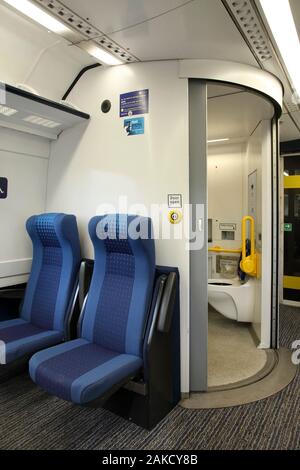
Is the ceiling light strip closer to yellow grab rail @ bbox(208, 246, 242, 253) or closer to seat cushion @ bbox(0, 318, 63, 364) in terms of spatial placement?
seat cushion @ bbox(0, 318, 63, 364)

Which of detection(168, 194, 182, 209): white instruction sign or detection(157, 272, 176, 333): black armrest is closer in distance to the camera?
detection(157, 272, 176, 333): black armrest

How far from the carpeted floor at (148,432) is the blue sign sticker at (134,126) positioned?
2.11 metres

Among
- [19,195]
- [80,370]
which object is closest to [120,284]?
[80,370]

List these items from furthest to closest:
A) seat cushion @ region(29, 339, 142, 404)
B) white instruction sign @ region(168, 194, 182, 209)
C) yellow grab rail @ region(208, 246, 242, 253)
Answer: yellow grab rail @ region(208, 246, 242, 253), white instruction sign @ region(168, 194, 182, 209), seat cushion @ region(29, 339, 142, 404)

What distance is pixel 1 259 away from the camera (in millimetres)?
2629

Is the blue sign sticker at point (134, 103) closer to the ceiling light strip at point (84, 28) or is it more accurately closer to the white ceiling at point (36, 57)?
the ceiling light strip at point (84, 28)

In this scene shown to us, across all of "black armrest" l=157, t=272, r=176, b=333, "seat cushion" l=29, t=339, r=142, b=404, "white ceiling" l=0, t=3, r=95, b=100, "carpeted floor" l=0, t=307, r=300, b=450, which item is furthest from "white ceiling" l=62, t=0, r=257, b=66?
"carpeted floor" l=0, t=307, r=300, b=450

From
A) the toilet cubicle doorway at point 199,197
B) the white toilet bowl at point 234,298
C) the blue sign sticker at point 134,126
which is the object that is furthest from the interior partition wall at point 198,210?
the white toilet bowl at point 234,298

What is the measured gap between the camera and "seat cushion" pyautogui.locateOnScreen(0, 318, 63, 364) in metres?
2.03

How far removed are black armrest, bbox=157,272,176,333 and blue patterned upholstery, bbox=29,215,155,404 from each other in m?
0.10

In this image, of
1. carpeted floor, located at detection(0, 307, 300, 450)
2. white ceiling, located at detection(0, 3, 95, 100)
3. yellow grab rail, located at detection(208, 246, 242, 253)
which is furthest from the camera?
yellow grab rail, located at detection(208, 246, 242, 253)

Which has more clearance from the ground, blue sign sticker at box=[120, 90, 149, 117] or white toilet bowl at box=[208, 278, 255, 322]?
blue sign sticker at box=[120, 90, 149, 117]

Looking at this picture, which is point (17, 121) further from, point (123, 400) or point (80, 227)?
point (123, 400)

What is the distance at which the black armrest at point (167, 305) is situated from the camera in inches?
77.3
